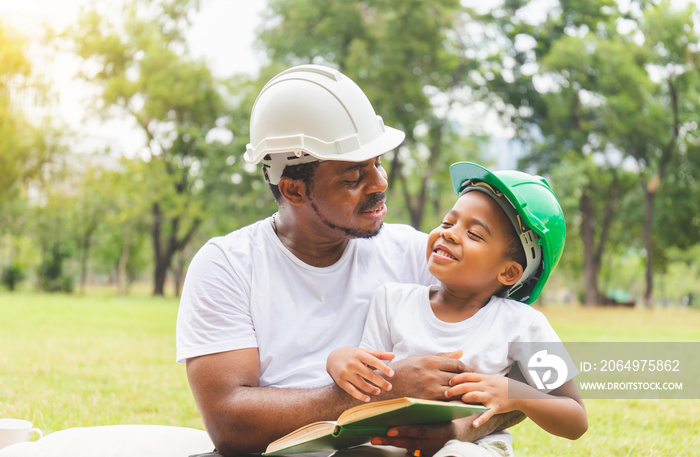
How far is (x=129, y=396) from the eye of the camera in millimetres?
6867

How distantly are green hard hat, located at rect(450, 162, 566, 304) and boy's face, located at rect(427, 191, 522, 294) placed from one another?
56mm

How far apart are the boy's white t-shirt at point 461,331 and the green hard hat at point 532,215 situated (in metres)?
0.19

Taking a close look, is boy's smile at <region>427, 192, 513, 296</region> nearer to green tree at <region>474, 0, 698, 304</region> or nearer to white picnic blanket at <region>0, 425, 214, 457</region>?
white picnic blanket at <region>0, 425, 214, 457</region>

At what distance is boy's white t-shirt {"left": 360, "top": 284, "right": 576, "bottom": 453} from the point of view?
8.21 ft

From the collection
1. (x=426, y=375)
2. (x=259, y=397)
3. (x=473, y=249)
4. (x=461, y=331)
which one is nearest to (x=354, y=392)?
(x=426, y=375)

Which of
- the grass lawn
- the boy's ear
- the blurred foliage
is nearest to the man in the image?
the boy's ear

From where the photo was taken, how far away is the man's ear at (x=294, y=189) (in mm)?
2873

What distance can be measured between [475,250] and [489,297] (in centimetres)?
23

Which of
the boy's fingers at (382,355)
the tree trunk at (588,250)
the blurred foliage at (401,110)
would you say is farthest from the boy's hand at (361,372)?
the tree trunk at (588,250)

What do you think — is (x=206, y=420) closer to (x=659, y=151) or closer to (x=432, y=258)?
(x=432, y=258)

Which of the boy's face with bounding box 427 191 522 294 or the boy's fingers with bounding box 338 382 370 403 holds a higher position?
the boy's face with bounding box 427 191 522 294

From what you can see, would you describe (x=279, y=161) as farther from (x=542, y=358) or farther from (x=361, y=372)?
(x=542, y=358)

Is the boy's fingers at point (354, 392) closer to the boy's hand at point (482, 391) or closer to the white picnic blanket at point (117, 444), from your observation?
the boy's hand at point (482, 391)

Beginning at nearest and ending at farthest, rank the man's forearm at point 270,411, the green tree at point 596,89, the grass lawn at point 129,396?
the man's forearm at point 270,411 → the grass lawn at point 129,396 → the green tree at point 596,89
